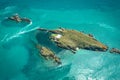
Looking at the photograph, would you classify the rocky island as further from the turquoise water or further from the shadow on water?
the shadow on water

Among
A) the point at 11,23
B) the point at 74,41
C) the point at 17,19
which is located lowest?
the point at 74,41

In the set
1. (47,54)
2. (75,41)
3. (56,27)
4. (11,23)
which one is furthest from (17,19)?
(47,54)

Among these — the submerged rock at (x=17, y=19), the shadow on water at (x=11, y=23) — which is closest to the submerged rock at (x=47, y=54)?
the shadow on water at (x=11, y=23)

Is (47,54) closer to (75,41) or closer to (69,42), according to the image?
(69,42)

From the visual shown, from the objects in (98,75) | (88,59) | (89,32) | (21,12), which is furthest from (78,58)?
(21,12)

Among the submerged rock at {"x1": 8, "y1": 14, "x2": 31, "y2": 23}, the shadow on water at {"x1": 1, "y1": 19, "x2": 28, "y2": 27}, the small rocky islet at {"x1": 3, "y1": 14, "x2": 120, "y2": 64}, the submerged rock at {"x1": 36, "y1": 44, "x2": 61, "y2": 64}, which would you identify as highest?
the submerged rock at {"x1": 8, "y1": 14, "x2": 31, "y2": 23}

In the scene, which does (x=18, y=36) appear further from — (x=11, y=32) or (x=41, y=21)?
(x=41, y=21)

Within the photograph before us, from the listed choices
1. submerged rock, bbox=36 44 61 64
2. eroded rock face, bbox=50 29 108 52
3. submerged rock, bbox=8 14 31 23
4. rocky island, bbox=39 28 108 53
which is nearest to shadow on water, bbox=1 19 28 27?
submerged rock, bbox=8 14 31 23

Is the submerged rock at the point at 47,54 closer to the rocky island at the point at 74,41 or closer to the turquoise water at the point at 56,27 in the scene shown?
the turquoise water at the point at 56,27
